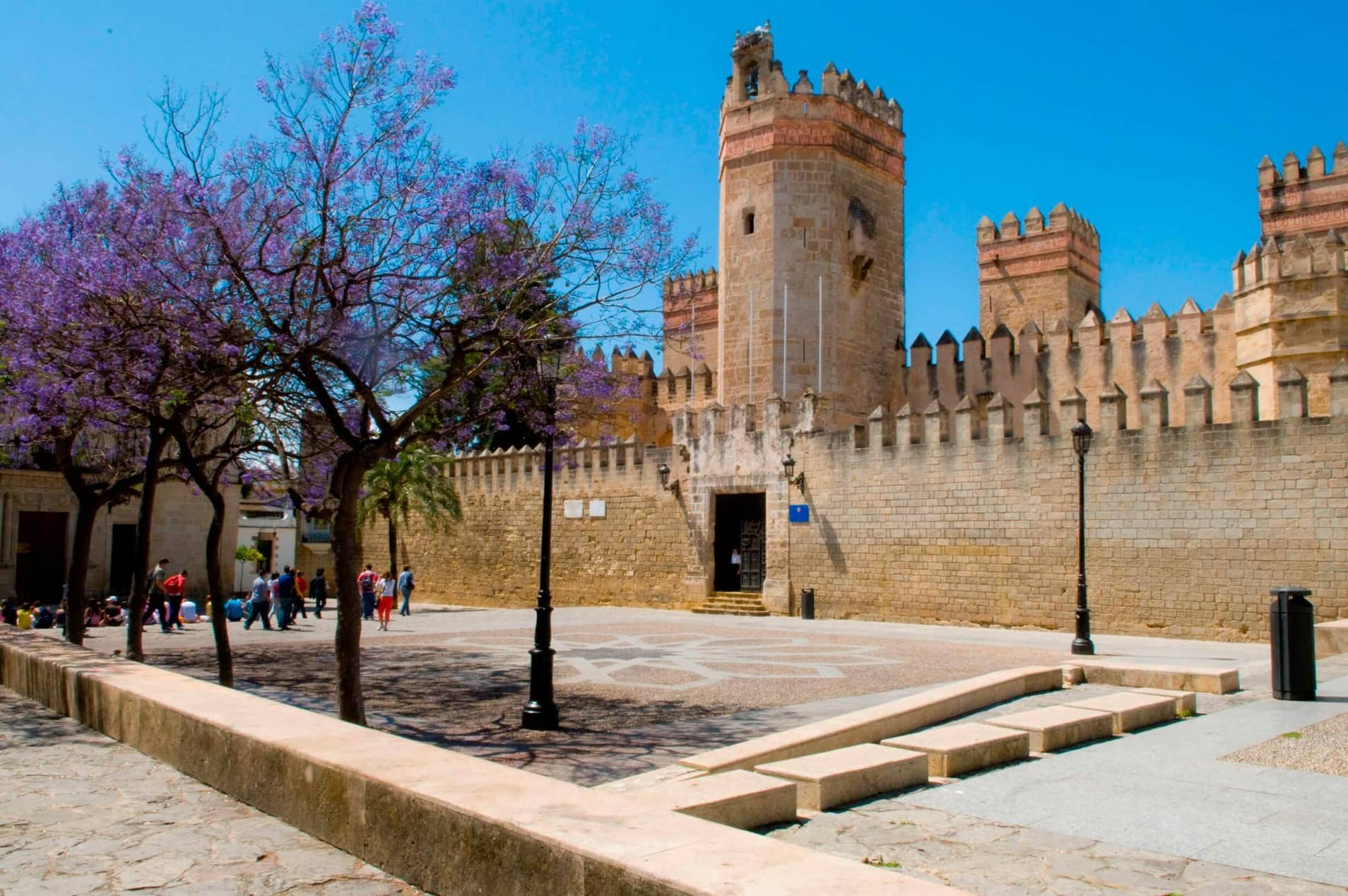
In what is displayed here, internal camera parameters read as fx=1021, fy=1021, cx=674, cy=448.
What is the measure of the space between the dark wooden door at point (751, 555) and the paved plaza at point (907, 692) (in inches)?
169

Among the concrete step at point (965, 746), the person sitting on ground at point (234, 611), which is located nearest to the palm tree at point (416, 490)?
the person sitting on ground at point (234, 611)

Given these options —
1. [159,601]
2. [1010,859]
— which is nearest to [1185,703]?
[1010,859]

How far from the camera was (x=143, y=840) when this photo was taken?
4051 mm

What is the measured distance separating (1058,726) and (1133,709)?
104 centimetres

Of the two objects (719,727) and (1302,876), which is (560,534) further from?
(1302,876)

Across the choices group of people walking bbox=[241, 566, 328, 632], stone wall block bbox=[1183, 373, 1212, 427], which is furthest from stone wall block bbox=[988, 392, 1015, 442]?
group of people walking bbox=[241, 566, 328, 632]

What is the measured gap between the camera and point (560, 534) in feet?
86.7

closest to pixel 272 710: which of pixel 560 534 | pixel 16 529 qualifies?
pixel 560 534

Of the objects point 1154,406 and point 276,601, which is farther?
point 276,601

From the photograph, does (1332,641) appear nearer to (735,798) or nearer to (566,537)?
(735,798)

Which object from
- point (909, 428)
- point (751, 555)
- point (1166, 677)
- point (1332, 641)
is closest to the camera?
point (1166, 677)

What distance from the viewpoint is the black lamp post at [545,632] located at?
27.4ft

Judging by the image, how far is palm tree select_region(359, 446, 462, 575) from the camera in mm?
29750

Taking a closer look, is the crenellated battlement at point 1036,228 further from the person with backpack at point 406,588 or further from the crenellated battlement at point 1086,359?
the person with backpack at point 406,588
